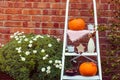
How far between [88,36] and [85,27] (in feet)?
0.88

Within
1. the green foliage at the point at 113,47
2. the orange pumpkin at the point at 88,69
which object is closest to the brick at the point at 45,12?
the green foliage at the point at 113,47

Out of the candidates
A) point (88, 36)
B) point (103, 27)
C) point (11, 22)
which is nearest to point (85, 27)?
point (88, 36)

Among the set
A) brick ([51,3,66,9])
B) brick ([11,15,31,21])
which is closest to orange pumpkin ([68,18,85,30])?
brick ([51,3,66,9])

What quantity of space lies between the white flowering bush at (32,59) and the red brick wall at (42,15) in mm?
388

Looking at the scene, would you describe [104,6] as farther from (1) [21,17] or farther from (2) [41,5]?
(1) [21,17]

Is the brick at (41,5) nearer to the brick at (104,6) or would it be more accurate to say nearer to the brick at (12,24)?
the brick at (12,24)

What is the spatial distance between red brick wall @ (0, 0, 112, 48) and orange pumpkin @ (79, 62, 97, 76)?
538 mm

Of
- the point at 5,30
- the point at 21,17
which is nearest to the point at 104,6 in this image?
the point at 21,17

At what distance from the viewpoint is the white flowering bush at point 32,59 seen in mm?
5090

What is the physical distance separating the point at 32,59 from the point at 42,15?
83 cm

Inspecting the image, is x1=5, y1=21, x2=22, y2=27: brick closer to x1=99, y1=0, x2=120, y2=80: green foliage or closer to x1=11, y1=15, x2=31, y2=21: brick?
x1=11, y1=15, x2=31, y2=21: brick

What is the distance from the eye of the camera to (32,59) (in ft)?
16.7

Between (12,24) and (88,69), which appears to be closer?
(88,69)

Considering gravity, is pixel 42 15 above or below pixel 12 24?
above
